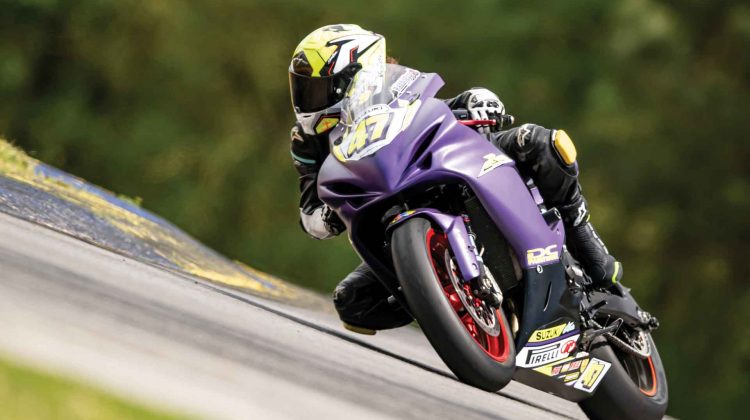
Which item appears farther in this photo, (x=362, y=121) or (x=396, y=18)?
(x=396, y=18)

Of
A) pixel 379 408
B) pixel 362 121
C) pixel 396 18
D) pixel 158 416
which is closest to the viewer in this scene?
pixel 158 416

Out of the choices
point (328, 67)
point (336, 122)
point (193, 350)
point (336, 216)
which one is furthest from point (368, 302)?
A: point (193, 350)

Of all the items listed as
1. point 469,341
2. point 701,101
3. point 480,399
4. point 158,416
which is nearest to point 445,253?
point 469,341

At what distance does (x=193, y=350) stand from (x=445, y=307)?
0.98 metres

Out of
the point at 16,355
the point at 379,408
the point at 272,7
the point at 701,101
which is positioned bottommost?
the point at 272,7

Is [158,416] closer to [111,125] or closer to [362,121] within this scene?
[362,121]

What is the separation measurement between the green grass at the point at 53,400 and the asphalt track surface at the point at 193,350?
11cm

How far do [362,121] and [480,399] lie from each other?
3.98 ft

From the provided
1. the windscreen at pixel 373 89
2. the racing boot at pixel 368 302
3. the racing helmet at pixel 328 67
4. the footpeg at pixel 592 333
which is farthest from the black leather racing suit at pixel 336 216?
the footpeg at pixel 592 333

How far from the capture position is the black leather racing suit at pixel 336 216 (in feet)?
19.0

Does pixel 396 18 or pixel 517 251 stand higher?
pixel 517 251

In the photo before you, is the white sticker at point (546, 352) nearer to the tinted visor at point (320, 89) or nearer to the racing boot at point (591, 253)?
the racing boot at point (591, 253)

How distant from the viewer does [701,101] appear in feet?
59.7

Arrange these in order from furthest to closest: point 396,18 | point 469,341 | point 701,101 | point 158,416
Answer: point 396,18 < point 701,101 < point 469,341 < point 158,416
